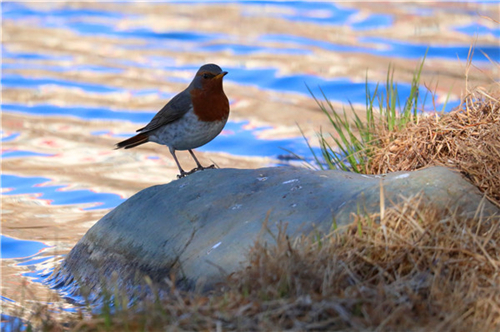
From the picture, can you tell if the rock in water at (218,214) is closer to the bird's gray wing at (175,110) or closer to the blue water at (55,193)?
the bird's gray wing at (175,110)

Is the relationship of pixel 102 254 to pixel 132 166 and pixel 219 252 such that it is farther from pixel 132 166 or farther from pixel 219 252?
pixel 132 166

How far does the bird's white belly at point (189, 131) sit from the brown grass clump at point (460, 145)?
1.21 meters

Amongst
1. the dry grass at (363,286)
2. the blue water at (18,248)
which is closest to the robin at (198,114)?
the blue water at (18,248)

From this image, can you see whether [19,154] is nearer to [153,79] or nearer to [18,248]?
[18,248]

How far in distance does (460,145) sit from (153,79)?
25.7 feet

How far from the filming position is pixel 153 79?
11.7 m

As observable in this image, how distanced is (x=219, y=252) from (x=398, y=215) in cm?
97

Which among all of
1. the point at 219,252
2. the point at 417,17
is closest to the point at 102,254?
the point at 219,252

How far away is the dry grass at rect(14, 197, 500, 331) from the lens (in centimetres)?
295

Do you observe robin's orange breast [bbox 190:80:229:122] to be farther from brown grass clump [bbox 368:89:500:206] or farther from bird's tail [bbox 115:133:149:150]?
brown grass clump [bbox 368:89:500:206]

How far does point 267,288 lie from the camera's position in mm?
3068

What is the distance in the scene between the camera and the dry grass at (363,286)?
116 inches

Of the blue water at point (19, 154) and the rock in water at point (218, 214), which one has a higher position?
the rock in water at point (218, 214)

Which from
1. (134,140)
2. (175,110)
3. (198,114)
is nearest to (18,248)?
(134,140)
